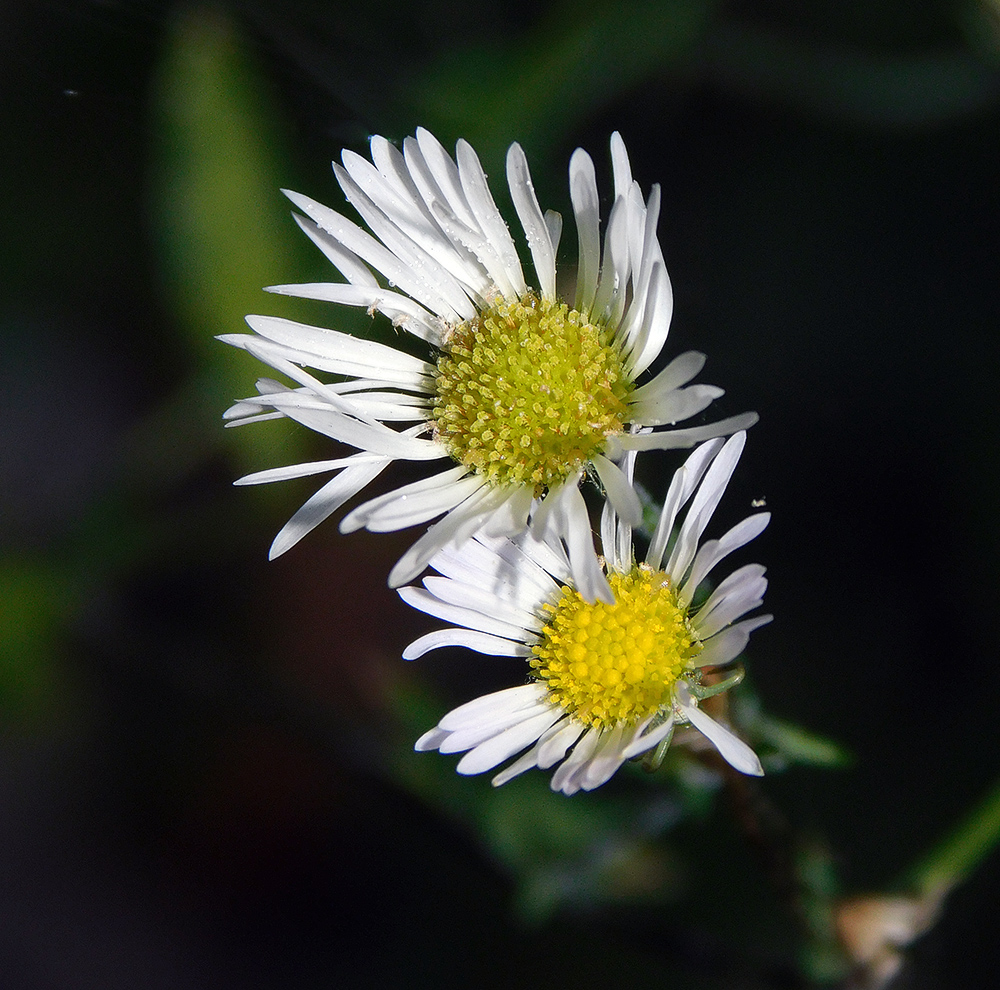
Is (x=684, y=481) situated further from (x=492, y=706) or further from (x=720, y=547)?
(x=492, y=706)

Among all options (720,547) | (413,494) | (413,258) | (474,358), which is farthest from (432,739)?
(413,258)

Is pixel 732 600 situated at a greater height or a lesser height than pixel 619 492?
lesser

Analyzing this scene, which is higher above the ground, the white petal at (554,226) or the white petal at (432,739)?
the white petal at (554,226)

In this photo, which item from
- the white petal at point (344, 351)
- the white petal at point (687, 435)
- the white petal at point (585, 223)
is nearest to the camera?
the white petal at point (687, 435)

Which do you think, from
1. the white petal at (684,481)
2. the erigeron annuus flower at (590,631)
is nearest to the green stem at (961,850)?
the erigeron annuus flower at (590,631)

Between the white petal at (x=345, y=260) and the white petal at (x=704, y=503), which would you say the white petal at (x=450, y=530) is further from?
the white petal at (x=345, y=260)

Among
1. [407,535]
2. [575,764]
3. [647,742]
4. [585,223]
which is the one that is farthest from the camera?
[407,535]

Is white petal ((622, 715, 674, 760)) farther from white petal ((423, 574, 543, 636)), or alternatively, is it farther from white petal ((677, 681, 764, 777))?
white petal ((423, 574, 543, 636))
